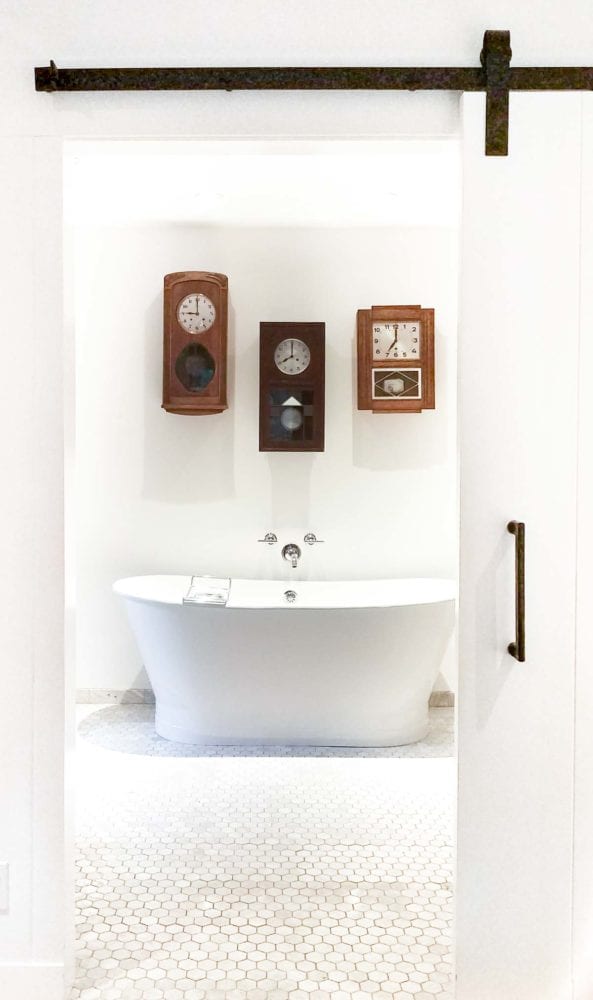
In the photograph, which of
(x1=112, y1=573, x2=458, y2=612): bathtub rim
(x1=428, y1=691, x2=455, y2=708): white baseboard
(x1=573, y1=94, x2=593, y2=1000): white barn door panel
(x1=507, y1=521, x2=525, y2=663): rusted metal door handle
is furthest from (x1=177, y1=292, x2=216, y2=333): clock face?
(x1=507, y1=521, x2=525, y2=663): rusted metal door handle

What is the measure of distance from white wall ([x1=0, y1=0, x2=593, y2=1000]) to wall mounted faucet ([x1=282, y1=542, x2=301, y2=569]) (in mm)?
2279

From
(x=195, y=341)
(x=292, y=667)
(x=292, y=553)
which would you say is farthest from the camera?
(x=292, y=553)

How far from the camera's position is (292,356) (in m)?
3.81

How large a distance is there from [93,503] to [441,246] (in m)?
2.35

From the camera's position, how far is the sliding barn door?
5.23 ft

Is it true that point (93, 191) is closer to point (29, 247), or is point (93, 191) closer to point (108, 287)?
point (108, 287)

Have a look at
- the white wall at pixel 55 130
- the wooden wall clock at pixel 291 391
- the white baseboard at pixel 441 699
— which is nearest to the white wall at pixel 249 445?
the wooden wall clock at pixel 291 391

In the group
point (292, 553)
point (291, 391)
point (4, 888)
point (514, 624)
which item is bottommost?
point (4, 888)

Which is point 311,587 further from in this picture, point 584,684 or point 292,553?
point 584,684

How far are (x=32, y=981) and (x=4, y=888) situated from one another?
217 millimetres

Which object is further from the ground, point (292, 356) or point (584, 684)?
point (292, 356)

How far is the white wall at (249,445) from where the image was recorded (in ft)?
12.9

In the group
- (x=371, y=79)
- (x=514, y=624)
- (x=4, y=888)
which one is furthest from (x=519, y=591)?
(x=4, y=888)

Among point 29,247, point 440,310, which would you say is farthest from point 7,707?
point 440,310
